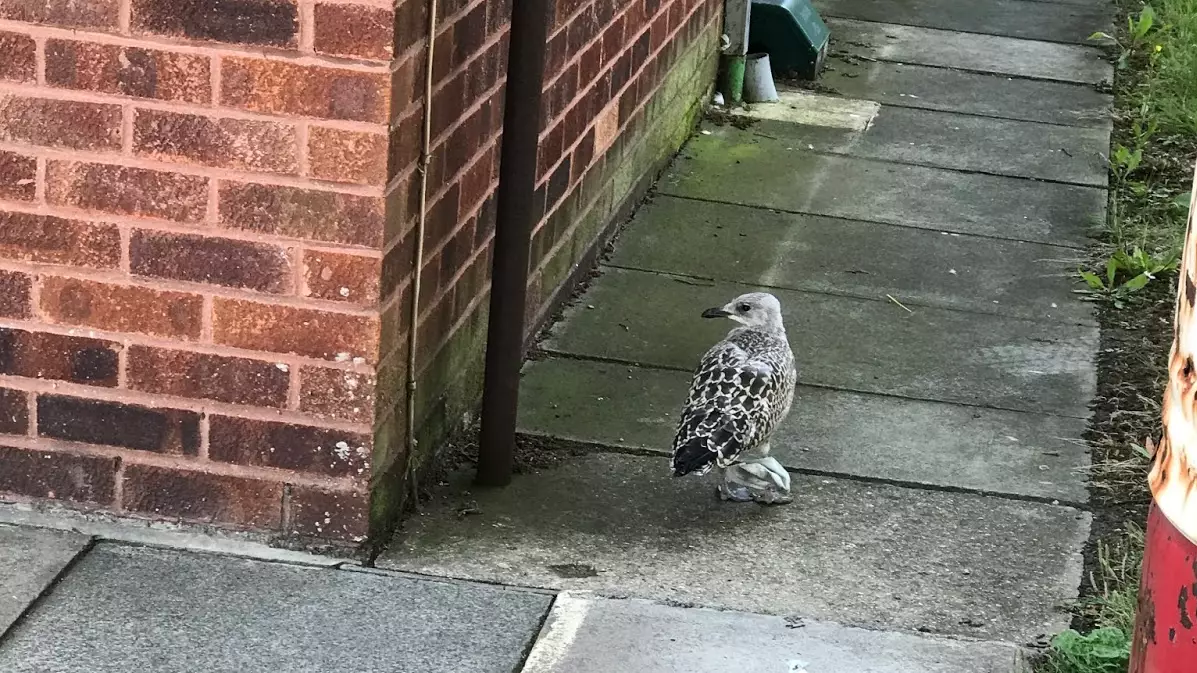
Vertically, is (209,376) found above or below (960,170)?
above

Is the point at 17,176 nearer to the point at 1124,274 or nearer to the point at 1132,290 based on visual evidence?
the point at 1132,290

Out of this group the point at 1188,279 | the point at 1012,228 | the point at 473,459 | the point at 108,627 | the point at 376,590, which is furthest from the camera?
the point at 1012,228

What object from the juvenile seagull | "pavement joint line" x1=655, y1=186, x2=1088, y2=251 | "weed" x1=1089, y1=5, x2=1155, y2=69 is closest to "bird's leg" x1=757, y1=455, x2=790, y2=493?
the juvenile seagull

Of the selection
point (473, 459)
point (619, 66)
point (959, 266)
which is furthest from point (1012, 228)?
point (473, 459)

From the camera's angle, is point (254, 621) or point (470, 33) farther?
point (470, 33)

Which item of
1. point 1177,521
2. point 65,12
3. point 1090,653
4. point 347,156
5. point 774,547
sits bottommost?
point 774,547

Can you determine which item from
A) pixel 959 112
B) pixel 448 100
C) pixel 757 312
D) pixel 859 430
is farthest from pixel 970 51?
pixel 448 100

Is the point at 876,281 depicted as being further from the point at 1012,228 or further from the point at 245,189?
the point at 245,189

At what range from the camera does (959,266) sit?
6.60 meters

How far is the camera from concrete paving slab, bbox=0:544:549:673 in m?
3.46

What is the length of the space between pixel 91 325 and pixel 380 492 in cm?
78

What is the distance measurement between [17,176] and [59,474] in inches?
28.8

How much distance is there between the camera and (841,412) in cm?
514

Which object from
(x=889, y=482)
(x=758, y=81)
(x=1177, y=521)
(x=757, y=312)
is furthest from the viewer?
(x=758, y=81)
